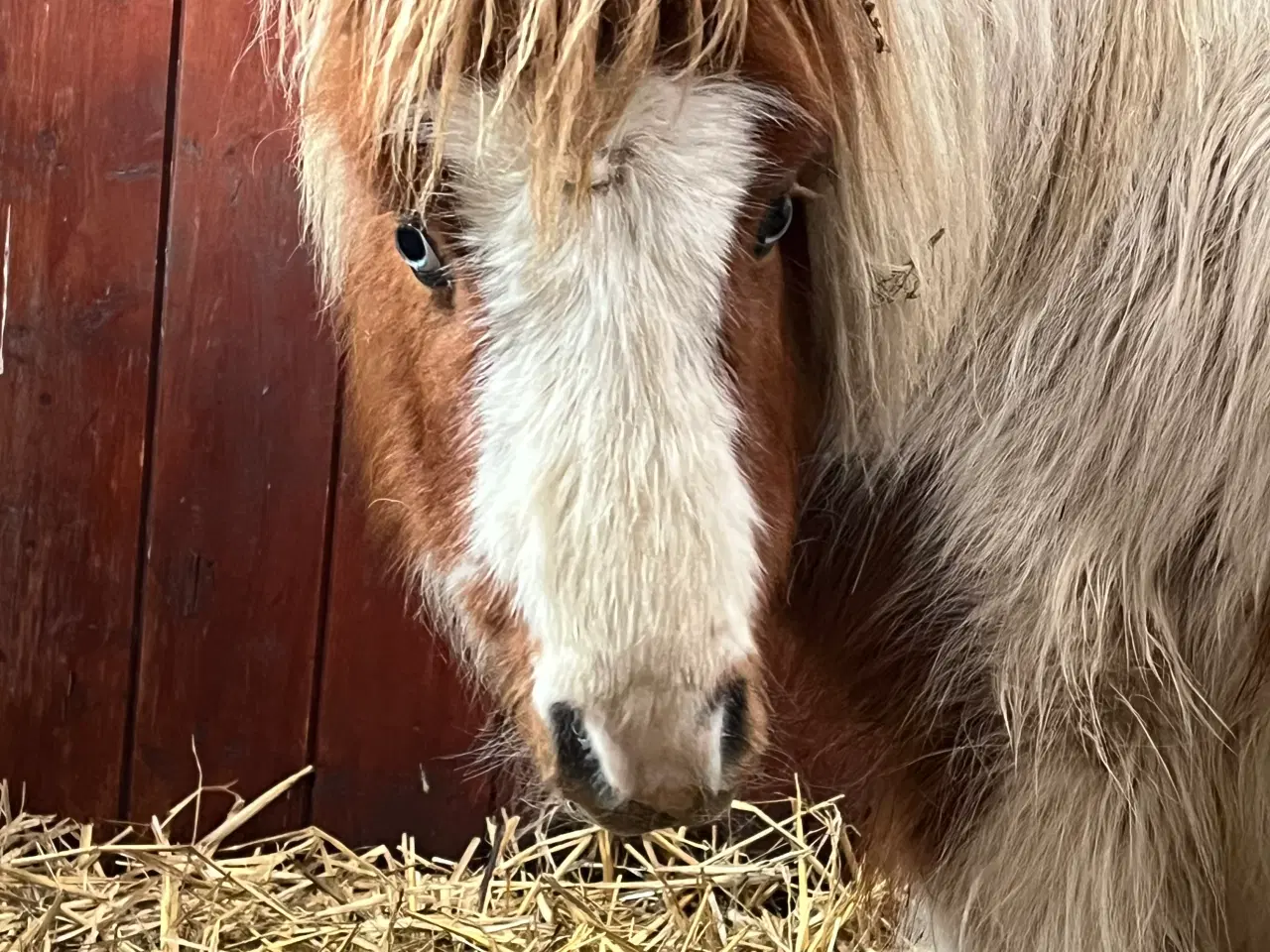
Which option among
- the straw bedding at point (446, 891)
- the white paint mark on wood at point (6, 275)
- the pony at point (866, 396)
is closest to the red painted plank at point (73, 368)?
the white paint mark on wood at point (6, 275)

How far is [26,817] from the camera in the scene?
1.37 metres

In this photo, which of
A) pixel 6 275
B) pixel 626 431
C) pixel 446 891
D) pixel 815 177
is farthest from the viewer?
pixel 446 891

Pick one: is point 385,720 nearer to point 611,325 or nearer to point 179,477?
point 179,477

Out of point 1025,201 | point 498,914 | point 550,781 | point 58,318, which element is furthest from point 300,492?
point 1025,201

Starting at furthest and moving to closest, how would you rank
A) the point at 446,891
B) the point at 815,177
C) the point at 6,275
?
the point at 446,891, the point at 6,275, the point at 815,177

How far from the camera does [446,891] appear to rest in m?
1.38

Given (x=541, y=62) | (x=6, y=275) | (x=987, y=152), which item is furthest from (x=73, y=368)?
(x=987, y=152)

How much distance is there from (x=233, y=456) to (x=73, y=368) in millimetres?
204

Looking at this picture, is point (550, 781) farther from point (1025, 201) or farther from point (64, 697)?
point (64, 697)

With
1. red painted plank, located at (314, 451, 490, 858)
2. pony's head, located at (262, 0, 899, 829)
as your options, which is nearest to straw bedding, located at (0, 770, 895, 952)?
red painted plank, located at (314, 451, 490, 858)

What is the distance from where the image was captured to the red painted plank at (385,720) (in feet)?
4.58

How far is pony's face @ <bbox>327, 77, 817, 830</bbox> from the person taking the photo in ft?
1.89

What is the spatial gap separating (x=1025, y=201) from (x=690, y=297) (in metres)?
0.29

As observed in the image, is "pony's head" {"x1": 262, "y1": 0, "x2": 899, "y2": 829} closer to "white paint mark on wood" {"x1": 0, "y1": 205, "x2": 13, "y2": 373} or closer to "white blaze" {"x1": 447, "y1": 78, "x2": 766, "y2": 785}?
"white blaze" {"x1": 447, "y1": 78, "x2": 766, "y2": 785}
